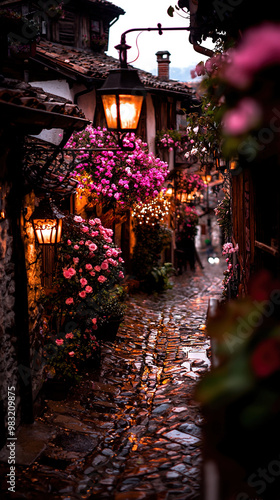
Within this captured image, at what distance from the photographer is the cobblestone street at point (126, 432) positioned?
564cm

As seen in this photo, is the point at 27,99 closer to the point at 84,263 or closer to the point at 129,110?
the point at 129,110

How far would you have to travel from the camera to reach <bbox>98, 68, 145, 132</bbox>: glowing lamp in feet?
23.4

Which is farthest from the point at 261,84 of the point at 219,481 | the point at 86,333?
the point at 86,333

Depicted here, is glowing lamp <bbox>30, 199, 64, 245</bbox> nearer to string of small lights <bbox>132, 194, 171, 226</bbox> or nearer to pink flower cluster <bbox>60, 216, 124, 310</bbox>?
pink flower cluster <bbox>60, 216, 124, 310</bbox>

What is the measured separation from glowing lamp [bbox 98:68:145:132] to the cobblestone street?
4273 mm

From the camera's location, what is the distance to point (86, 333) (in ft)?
29.6

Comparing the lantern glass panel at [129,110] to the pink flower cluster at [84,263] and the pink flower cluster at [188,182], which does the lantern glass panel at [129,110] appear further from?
the pink flower cluster at [188,182]

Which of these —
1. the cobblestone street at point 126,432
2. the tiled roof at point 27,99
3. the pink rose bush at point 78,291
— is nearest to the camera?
the tiled roof at point 27,99

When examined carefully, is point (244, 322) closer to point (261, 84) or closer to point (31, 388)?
point (261, 84)

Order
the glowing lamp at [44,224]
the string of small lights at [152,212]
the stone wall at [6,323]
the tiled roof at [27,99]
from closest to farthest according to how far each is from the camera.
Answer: the tiled roof at [27,99], the stone wall at [6,323], the glowing lamp at [44,224], the string of small lights at [152,212]

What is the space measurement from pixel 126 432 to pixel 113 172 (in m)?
8.95

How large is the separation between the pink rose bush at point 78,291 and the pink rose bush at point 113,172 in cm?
444

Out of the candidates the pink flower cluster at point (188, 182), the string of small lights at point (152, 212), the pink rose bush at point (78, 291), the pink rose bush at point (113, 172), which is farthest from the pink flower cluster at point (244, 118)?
the pink flower cluster at point (188, 182)

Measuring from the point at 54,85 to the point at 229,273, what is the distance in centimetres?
883
